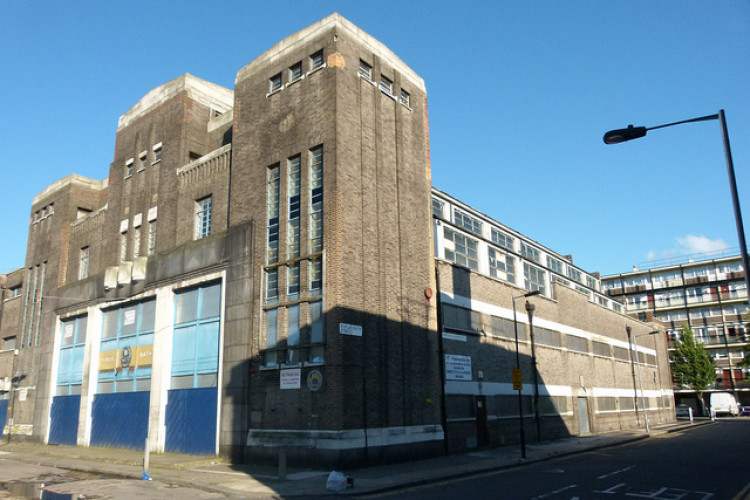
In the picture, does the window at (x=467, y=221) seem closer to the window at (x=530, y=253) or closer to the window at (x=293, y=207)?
the window at (x=530, y=253)

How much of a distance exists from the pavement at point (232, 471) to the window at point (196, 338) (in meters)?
3.59

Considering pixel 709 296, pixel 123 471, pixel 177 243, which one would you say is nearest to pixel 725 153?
pixel 123 471

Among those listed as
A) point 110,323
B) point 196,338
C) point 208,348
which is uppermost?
point 110,323

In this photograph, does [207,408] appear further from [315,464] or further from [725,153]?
[725,153]

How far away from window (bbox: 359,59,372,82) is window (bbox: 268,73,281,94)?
13.5 feet

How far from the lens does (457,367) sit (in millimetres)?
27984

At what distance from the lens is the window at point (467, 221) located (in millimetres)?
33119

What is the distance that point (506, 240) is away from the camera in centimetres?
3884

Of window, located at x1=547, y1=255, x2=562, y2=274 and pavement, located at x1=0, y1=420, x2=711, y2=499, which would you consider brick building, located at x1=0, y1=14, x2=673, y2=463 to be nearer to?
pavement, located at x1=0, y1=420, x2=711, y2=499

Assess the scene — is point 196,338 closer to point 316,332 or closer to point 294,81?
point 316,332

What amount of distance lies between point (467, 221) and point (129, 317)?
2072 cm

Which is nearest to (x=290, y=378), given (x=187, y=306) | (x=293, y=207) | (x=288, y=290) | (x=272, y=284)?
(x=288, y=290)

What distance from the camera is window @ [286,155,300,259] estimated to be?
960 inches

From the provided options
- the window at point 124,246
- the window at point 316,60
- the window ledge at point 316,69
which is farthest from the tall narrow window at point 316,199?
the window at point 124,246
